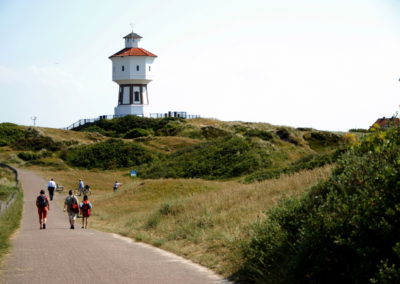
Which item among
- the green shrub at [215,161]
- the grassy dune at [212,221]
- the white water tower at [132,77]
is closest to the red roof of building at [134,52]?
the white water tower at [132,77]

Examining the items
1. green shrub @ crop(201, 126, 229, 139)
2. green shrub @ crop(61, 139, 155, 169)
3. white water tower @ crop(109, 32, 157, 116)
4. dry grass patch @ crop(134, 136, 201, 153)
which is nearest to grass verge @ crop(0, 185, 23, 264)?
green shrub @ crop(61, 139, 155, 169)

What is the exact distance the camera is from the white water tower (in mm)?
87625

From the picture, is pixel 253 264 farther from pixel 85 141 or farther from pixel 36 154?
pixel 85 141

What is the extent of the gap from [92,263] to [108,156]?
51433 millimetres

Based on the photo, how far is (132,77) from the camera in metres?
87.6

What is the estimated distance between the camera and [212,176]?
158ft

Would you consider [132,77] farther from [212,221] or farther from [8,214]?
[212,221]

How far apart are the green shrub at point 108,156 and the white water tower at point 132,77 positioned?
2226 centimetres

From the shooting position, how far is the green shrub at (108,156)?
62.0 meters

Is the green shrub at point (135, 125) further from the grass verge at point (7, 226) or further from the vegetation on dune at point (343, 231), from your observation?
the vegetation on dune at point (343, 231)

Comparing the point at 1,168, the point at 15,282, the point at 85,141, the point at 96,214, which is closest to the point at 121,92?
the point at 85,141

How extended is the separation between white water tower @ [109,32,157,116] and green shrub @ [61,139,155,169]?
22.3 metres

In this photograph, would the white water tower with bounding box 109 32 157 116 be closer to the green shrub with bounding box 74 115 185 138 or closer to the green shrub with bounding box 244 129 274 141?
the green shrub with bounding box 74 115 185 138

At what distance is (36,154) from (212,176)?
2315 centimetres
